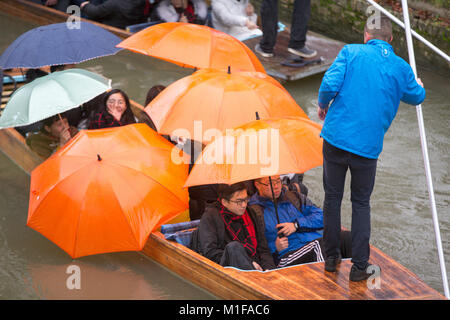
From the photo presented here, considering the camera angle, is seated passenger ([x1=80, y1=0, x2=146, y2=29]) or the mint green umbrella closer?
the mint green umbrella

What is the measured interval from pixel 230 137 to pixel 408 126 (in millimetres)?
3681

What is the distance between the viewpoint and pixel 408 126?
289 inches

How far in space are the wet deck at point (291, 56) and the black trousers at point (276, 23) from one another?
0.53ft

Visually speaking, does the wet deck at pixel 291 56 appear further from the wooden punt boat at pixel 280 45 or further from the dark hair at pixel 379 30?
the dark hair at pixel 379 30

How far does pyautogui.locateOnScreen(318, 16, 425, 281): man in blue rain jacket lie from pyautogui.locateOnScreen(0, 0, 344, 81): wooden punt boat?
13.6 feet

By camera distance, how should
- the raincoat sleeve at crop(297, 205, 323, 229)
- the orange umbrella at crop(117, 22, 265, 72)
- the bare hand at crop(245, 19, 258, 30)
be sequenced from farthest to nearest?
the bare hand at crop(245, 19, 258, 30) < the orange umbrella at crop(117, 22, 265, 72) < the raincoat sleeve at crop(297, 205, 323, 229)

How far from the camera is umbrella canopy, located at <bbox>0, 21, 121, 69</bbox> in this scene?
217 inches

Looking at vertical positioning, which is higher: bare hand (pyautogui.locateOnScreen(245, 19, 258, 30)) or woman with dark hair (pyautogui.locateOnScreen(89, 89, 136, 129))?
bare hand (pyautogui.locateOnScreen(245, 19, 258, 30))

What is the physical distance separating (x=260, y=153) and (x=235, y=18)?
456 centimetres

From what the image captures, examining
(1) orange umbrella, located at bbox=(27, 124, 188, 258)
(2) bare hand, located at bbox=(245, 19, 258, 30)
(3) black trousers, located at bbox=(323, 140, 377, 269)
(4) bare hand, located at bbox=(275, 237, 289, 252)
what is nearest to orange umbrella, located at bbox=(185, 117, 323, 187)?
(3) black trousers, located at bbox=(323, 140, 377, 269)

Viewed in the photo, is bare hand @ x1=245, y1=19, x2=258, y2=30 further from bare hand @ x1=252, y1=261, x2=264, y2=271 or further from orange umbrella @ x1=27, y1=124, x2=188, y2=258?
bare hand @ x1=252, y1=261, x2=264, y2=271

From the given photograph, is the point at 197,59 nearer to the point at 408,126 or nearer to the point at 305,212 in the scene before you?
the point at 305,212

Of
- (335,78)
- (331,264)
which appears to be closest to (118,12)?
(331,264)
